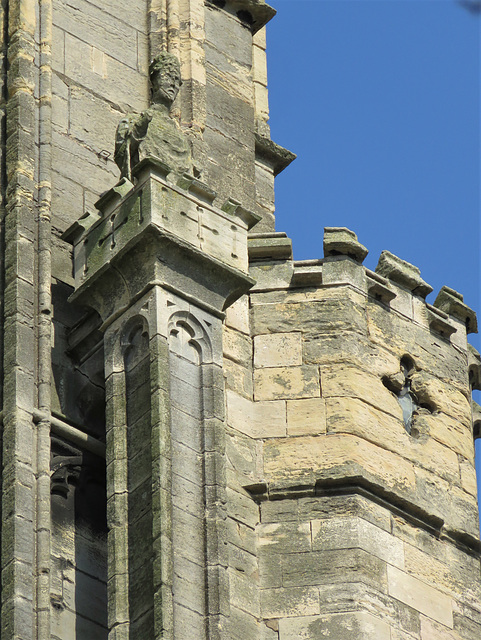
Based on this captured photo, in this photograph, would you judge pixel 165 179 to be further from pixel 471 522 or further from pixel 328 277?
pixel 471 522

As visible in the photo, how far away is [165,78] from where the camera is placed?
58.0 feet

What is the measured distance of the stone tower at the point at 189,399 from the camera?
1533 cm

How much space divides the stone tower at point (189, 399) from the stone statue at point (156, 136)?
21 millimetres

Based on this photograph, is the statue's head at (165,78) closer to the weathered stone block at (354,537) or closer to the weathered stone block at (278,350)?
the weathered stone block at (278,350)

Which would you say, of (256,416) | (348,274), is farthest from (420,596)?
(348,274)

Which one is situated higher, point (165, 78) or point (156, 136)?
point (165, 78)

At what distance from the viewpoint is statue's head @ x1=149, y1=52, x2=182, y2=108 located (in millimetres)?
17578

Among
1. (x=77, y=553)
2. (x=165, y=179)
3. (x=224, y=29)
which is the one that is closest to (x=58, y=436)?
(x=77, y=553)

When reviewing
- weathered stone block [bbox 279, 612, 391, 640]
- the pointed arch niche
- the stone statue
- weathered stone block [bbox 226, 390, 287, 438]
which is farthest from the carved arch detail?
weathered stone block [bbox 279, 612, 391, 640]

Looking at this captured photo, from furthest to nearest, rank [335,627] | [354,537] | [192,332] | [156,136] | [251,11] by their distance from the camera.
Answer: [251,11], [156,136], [354,537], [192,332], [335,627]

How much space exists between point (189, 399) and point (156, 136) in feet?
7.08

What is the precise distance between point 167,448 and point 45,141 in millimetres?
3132

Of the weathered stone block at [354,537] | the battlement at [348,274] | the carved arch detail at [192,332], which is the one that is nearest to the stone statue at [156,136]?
the battlement at [348,274]

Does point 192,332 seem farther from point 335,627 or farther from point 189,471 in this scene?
point 335,627
